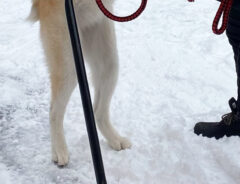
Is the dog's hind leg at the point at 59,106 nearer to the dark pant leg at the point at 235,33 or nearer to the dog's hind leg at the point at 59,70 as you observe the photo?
the dog's hind leg at the point at 59,70

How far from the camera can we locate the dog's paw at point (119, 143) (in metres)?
2.09

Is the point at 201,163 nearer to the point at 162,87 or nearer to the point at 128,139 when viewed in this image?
the point at 128,139

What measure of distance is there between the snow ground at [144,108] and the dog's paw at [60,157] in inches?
1.6

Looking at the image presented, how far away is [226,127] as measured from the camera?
2.17m

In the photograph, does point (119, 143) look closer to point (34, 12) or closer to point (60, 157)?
point (60, 157)

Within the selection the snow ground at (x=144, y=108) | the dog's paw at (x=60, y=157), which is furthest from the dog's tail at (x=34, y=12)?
the dog's paw at (x=60, y=157)

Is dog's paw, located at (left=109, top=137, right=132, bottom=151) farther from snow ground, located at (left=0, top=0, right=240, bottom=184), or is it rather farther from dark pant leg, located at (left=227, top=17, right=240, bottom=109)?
dark pant leg, located at (left=227, top=17, right=240, bottom=109)

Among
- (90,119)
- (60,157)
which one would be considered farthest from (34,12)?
(90,119)

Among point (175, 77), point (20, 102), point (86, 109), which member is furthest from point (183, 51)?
point (86, 109)

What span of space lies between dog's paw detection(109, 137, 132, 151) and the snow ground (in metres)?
0.03

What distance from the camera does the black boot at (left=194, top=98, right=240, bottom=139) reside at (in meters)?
2.16

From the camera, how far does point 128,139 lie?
217 cm

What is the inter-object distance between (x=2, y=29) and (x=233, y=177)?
112 inches

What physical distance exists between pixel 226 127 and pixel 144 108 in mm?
587
